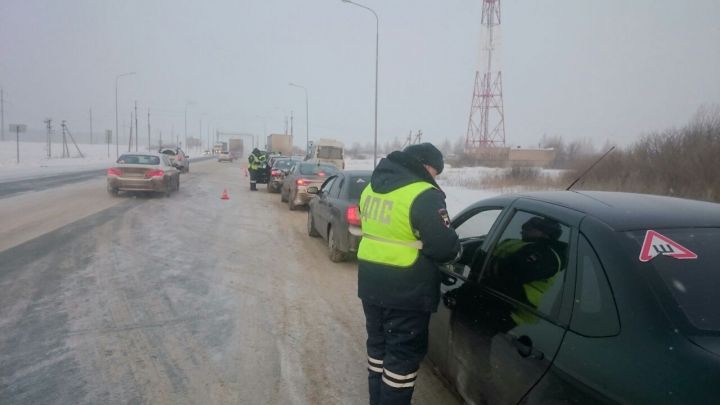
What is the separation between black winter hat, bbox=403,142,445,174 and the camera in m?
2.96

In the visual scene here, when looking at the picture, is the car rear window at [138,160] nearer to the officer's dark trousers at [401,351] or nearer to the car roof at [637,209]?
the officer's dark trousers at [401,351]

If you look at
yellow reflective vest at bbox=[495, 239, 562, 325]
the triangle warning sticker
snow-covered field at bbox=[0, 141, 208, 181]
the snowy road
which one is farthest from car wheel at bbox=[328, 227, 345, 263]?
snow-covered field at bbox=[0, 141, 208, 181]

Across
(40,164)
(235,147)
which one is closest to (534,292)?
(40,164)

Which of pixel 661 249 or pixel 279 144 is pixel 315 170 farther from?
pixel 279 144

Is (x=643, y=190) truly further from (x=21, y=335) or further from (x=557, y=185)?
(x=21, y=335)

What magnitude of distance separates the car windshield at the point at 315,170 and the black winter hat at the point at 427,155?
35.8 feet

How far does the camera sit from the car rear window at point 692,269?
1905mm

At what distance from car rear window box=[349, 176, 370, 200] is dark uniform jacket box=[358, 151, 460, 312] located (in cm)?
482

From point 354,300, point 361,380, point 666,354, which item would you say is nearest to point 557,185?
point 354,300

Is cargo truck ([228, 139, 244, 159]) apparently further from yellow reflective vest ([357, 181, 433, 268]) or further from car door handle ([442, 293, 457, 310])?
yellow reflective vest ([357, 181, 433, 268])

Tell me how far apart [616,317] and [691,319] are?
26 cm

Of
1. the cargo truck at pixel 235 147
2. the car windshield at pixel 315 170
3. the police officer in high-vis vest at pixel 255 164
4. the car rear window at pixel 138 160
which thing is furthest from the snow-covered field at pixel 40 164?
the cargo truck at pixel 235 147

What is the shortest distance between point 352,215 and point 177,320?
125 inches

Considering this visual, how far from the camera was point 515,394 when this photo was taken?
2309 mm
